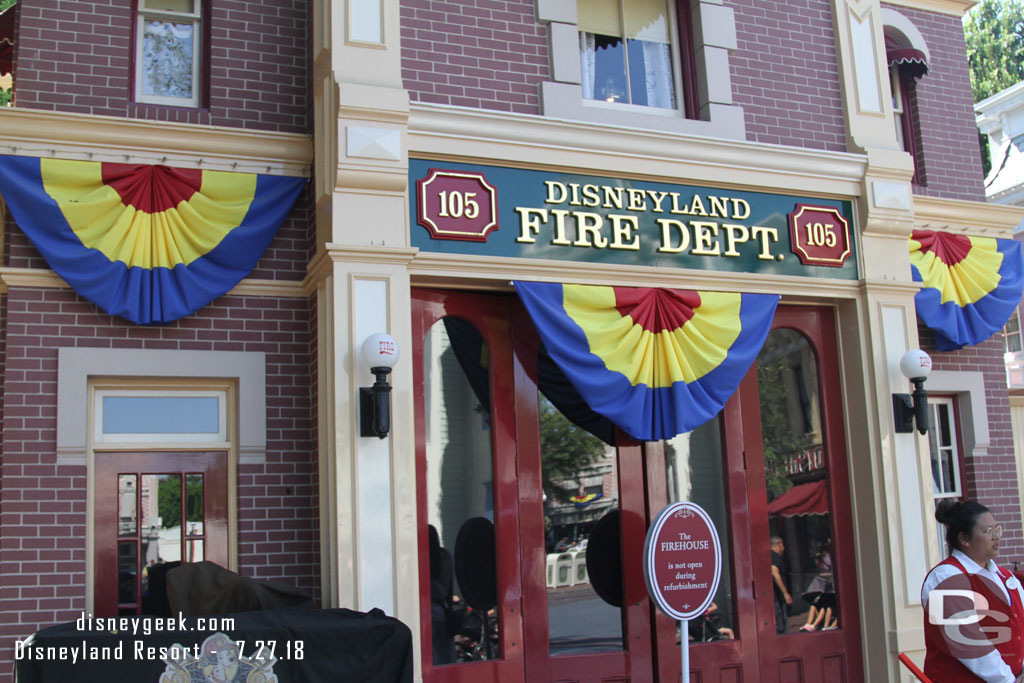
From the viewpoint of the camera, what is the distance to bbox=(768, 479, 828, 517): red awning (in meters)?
9.12

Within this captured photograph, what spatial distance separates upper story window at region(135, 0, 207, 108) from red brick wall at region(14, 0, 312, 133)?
0.51 ft

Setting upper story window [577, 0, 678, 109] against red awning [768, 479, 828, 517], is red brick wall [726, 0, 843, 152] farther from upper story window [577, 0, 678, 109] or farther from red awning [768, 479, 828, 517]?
red awning [768, 479, 828, 517]

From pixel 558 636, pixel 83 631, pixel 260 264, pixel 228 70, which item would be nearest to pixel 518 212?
pixel 260 264

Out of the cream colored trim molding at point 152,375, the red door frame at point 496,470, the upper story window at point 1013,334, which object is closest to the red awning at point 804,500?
the red door frame at point 496,470

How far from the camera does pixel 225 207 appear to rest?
26.0 feet

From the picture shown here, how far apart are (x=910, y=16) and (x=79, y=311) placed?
30.2 ft

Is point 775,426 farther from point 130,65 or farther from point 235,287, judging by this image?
point 130,65

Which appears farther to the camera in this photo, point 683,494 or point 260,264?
point 683,494

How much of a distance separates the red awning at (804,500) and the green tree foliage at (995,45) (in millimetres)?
28049

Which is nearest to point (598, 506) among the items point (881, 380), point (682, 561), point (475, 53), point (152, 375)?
point (682, 561)

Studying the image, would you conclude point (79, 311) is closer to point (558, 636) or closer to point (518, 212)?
point (518, 212)

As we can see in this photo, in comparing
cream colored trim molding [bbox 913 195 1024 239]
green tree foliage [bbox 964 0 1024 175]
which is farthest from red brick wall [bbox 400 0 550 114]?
green tree foliage [bbox 964 0 1024 175]

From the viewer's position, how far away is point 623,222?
28.2 feet

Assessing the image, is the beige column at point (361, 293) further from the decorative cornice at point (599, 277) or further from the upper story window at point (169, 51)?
the upper story window at point (169, 51)
